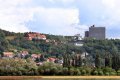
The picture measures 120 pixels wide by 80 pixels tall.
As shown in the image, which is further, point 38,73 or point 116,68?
point 116,68

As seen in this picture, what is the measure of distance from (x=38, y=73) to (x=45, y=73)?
1981mm

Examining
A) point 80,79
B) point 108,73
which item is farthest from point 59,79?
point 108,73

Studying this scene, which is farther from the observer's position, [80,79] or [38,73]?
[38,73]

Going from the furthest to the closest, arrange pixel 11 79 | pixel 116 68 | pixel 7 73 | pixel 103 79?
pixel 116 68 → pixel 7 73 → pixel 103 79 → pixel 11 79

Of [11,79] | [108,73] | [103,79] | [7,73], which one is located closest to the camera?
[11,79]

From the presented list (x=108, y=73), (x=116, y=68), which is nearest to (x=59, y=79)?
(x=108, y=73)

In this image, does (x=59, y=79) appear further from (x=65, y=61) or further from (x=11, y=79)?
(x=65, y=61)

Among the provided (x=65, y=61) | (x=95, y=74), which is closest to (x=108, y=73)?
(x=95, y=74)

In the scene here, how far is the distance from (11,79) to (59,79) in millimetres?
→ 9464

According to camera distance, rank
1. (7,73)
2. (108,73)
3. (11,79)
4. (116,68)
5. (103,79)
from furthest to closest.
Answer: (116,68) → (108,73) → (7,73) → (103,79) → (11,79)

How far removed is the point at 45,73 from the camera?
401 ft

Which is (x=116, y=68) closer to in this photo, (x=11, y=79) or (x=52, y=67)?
(x=52, y=67)

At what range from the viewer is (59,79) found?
3962 inches

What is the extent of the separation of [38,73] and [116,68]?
3139 cm
